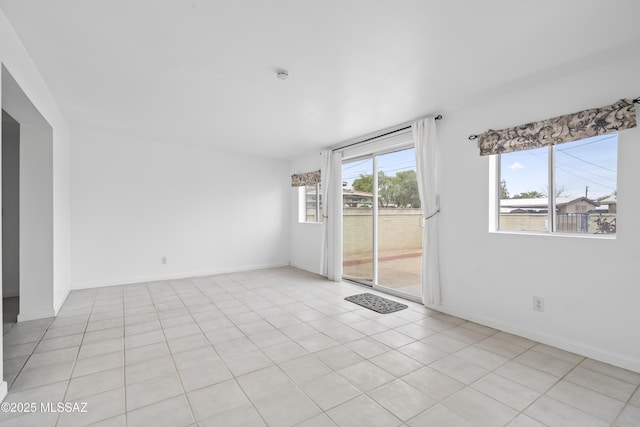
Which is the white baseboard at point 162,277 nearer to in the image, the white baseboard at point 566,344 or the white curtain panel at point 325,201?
the white curtain panel at point 325,201

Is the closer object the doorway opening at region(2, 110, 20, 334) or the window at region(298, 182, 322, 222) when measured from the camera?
the doorway opening at region(2, 110, 20, 334)

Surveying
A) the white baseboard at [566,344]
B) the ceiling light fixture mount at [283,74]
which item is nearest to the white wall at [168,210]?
the ceiling light fixture mount at [283,74]

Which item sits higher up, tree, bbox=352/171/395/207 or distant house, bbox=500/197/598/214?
tree, bbox=352/171/395/207

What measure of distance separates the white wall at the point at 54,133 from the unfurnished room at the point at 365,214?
0.03 meters

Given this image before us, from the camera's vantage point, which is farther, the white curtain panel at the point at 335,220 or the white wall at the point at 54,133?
the white curtain panel at the point at 335,220

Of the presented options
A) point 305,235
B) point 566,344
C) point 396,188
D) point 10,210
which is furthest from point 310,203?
point 10,210

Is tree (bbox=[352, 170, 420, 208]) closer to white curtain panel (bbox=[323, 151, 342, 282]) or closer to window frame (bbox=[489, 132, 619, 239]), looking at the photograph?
white curtain panel (bbox=[323, 151, 342, 282])

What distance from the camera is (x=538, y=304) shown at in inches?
108

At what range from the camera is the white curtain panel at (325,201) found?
17.3ft

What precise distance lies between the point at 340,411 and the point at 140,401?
1.27 metres

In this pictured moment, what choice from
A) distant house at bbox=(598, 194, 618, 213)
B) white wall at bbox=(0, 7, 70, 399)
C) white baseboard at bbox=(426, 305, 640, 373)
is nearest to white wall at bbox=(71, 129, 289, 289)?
white wall at bbox=(0, 7, 70, 399)

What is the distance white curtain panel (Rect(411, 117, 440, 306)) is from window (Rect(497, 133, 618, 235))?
68cm

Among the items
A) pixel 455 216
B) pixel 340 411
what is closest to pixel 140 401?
pixel 340 411

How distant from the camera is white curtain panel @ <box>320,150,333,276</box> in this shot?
5.27 meters
